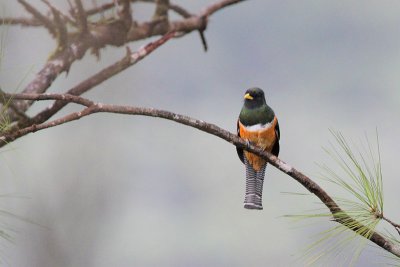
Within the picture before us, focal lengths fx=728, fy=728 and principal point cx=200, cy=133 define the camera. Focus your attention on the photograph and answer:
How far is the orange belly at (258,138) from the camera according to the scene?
2.13 metres

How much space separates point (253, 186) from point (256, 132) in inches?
6.5

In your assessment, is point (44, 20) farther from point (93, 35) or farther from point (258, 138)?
point (258, 138)

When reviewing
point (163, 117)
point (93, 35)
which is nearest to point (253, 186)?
point (163, 117)

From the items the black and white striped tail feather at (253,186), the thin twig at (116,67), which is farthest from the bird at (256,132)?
the thin twig at (116,67)

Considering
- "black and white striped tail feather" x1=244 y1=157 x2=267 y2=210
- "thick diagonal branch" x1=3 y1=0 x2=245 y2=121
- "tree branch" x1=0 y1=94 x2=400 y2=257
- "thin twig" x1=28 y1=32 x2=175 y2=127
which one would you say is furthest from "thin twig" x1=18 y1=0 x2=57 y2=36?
"black and white striped tail feather" x1=244 y1=157 x2=267 y2=210

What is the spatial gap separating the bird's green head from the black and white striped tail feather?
0.58ft

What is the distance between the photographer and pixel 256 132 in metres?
2.17

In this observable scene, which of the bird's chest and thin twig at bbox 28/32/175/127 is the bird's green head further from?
thin twig at bbox 28/32/175/127

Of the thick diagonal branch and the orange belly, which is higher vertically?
the thick diagonal branch

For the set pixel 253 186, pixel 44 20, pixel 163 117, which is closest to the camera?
pixel 163 117

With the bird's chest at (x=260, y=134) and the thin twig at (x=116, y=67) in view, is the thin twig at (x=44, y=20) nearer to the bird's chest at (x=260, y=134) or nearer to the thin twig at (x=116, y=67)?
the thin twig at (x=116, y=67)

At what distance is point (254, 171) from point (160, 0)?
1023 mm

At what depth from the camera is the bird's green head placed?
2201 mm

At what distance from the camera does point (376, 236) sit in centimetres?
183
